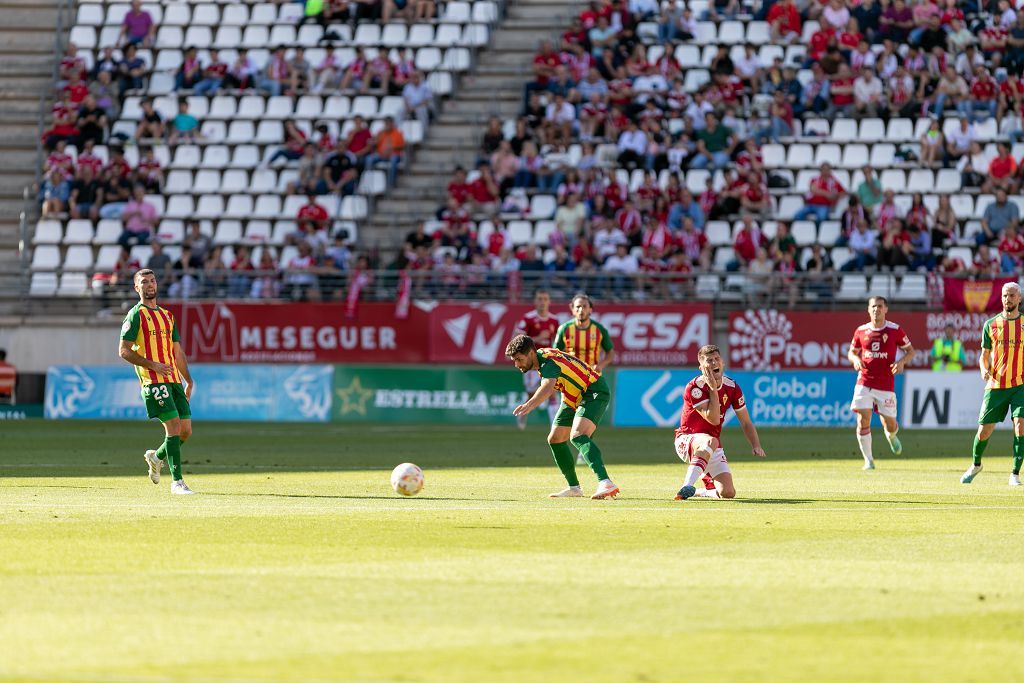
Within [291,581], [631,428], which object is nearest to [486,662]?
[291,581]

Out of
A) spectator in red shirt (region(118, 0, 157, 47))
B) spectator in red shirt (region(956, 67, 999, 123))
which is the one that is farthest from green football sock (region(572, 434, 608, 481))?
spectator in red shirt (region(118, 0, 157, 47))

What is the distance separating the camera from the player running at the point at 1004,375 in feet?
→ 62.7

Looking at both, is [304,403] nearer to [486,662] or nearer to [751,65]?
[751,65]

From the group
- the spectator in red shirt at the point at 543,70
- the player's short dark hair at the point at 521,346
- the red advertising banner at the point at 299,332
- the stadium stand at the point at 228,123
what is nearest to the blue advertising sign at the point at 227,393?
the red advertising banner at the point at 299,332

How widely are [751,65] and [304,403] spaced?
12.0 meters

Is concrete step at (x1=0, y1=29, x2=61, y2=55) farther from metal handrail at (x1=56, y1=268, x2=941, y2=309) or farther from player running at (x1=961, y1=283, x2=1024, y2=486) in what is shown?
player running at (x1=961, y1=283, x2=1024, y2=486)

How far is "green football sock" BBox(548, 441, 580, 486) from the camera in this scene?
16688mm

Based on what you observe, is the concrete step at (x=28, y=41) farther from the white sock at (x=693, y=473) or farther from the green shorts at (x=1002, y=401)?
the white sock at (x=693, y=473)

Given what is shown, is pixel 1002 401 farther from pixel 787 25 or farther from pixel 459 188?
pixel 787 25

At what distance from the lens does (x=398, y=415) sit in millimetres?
35312

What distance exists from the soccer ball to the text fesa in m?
19.6

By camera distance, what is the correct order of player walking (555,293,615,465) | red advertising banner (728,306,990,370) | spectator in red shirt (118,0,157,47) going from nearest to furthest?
player walking (555,293,615,465) → red advertising banner (728,306,990,370) → spectator in red shirt (118,0,157,47)

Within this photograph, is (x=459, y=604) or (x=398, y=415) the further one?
(x=398, y=415)

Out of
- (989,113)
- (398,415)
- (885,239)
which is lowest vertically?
(398,415)
